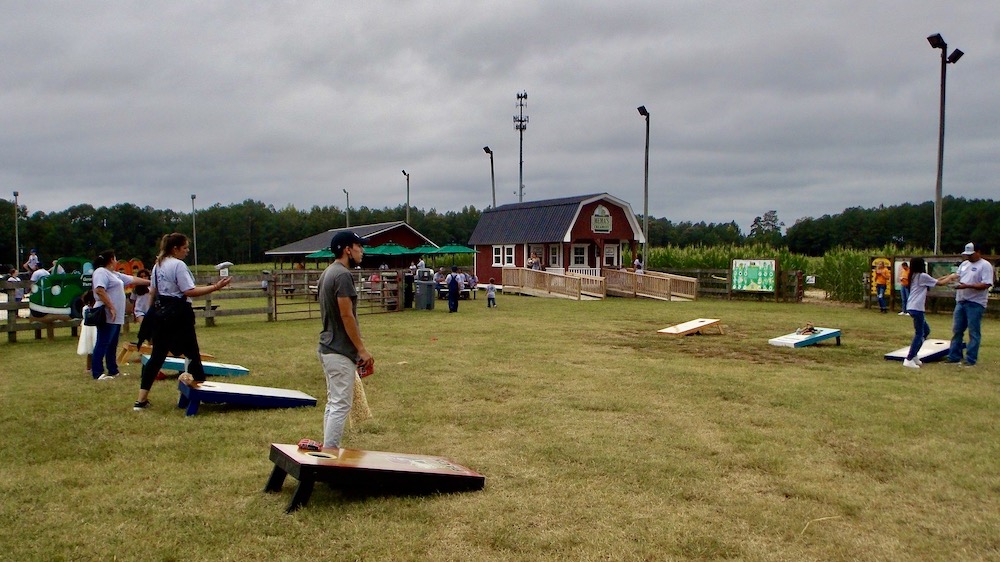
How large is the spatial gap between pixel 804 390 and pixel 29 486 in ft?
27.1

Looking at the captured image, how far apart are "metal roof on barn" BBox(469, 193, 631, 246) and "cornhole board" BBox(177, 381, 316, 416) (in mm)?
27719

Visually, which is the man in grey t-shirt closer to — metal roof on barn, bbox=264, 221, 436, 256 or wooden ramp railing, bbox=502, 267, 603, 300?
wooden ramp railing, bbox=502, 267, 603, 300

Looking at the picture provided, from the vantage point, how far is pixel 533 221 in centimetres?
3838

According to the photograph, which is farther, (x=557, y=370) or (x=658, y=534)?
(x=557, y=370)

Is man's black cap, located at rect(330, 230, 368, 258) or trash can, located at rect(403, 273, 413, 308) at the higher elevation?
man's black cap, located at rect(330, 230, 368, 258)

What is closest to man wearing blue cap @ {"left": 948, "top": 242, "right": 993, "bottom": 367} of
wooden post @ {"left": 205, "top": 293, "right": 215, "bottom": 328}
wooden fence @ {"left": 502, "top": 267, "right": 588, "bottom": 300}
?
wooden post @ {"left": 205, "top": 293, "right": 215, "bottom": 328}

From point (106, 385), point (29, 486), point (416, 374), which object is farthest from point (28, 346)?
point (29, 486)

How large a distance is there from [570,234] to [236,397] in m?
28.8

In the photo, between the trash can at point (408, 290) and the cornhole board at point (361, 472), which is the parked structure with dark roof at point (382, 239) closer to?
the trash can at point (408, 290)

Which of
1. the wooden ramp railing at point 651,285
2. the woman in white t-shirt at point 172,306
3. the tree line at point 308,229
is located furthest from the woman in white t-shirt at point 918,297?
the tree line at point 308,229

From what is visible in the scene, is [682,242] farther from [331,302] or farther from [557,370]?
[331,302]

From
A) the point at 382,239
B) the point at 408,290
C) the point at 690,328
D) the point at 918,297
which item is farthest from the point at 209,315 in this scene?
the point at 382,239

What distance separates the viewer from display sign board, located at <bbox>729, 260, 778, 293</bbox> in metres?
28.1

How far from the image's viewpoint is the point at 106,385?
927 centimetres
